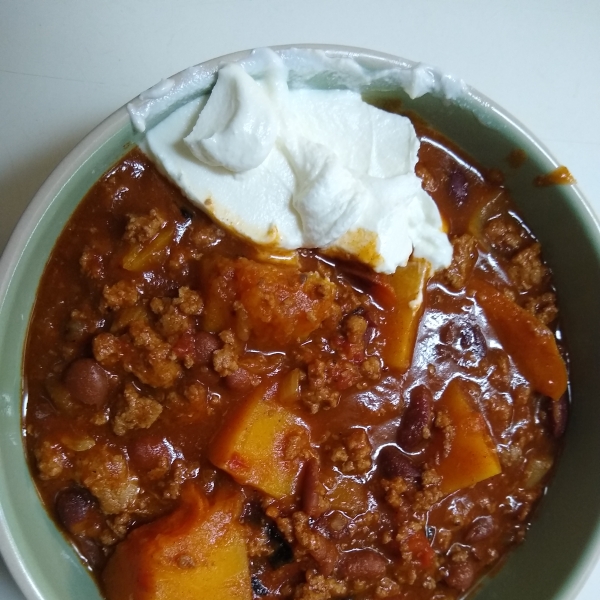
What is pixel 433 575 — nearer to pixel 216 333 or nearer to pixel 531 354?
pixel 531 354

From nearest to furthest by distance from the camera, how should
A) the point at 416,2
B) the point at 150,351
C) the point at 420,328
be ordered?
the point at 150,351
the point at 420,328
the point at 416,2

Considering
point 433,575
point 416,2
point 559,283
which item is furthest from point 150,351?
point 416,2

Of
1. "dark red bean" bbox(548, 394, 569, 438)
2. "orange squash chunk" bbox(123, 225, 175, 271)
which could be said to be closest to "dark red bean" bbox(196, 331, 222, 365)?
"orange squash chunk" bbox(123, 225, 175, 271)

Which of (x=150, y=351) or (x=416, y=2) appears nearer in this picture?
(x=150, y=351)

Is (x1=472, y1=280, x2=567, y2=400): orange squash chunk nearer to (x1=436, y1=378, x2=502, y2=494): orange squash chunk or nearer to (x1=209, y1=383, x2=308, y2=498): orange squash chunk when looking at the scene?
(x1=436, y1=378, x2=502, y2=494): orange squash chunk

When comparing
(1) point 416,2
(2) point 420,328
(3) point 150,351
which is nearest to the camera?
(3) point 150,351

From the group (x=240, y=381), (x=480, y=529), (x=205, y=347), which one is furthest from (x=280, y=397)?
(x=480, y=529)

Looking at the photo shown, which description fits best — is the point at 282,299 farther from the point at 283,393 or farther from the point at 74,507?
the point at 74,507
